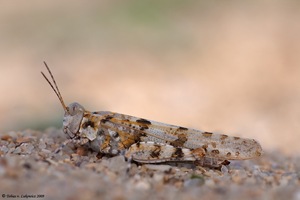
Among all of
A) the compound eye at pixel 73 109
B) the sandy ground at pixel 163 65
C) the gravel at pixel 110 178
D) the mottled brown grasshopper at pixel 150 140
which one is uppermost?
the sandy ground at pixel 163 65

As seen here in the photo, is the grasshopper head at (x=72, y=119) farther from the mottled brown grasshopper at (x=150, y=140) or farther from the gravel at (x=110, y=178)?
the gravel at (x=110, y=178)

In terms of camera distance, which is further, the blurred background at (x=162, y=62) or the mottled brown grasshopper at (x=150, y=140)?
the blurred background at (x=162, y=62)

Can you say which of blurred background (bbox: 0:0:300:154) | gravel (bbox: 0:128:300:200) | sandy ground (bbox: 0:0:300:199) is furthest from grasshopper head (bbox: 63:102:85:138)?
blurred background (bbox: 0:0:300:154)

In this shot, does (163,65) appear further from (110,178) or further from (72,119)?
(110,178)

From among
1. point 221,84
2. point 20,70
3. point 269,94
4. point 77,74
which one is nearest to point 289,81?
point 269,94

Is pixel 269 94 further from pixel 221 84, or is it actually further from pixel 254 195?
pixel 254 195

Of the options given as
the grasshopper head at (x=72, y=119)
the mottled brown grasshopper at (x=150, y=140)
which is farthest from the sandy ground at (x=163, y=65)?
the mottled brown grasshopper at (x=150, y=140)

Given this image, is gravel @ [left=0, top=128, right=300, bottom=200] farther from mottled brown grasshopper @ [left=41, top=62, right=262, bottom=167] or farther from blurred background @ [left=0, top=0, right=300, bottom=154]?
blurred background @ [left=0, top=0, right=300, bottom=154]
